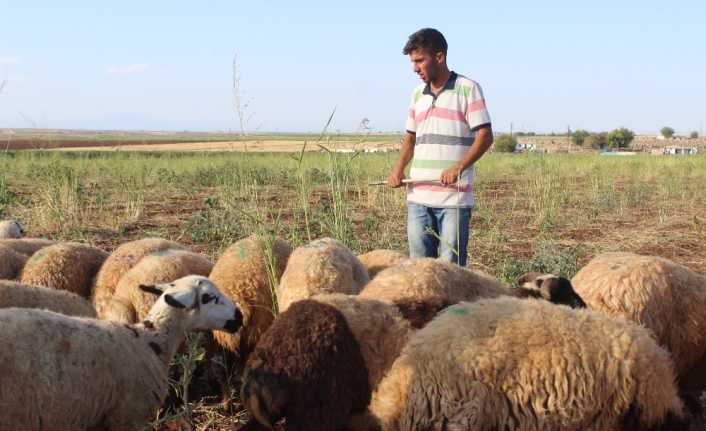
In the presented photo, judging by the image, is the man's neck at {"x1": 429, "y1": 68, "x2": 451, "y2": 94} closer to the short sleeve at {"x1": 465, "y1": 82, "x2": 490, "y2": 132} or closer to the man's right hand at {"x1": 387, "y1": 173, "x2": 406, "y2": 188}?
the short sleeve at {"x1": 465, "y1": 82, "x2": 490, "y2": 132}

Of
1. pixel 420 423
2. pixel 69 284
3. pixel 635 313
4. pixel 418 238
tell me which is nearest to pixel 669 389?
pixel 420 423

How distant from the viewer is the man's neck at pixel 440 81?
16.8ft

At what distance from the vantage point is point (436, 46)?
5.03 m

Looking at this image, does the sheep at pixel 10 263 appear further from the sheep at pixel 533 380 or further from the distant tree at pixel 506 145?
the distant tree at pixel 506 145

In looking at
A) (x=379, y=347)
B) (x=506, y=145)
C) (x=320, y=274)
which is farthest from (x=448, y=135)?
(x=506, y=145)

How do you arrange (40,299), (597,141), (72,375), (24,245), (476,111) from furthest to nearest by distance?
(597,141), (24,245), (476,111), (40,299), (72,375)

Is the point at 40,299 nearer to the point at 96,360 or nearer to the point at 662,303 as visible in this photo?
the point at 96,360

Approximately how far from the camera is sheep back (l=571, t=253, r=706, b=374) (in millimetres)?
4082

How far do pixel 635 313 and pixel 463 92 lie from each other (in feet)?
7.34

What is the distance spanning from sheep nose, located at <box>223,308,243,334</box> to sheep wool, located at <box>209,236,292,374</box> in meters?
0.27

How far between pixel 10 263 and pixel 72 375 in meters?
2.95

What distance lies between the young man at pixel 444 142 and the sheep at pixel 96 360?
197 cm

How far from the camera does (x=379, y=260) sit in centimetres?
555

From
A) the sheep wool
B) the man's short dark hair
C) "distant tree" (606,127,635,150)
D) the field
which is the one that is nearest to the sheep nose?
the sheep wool
